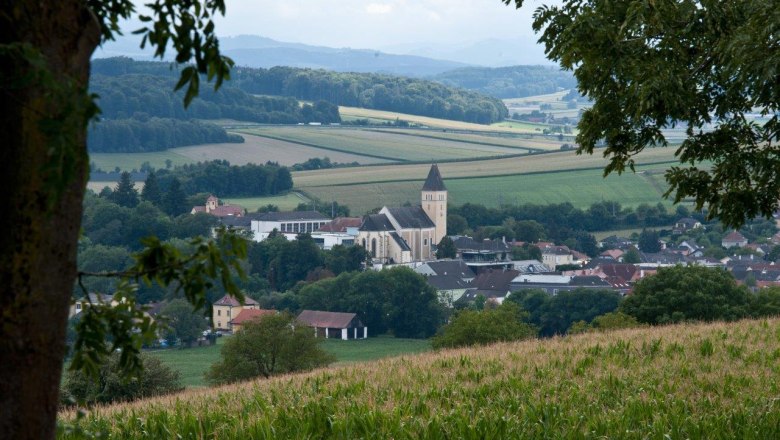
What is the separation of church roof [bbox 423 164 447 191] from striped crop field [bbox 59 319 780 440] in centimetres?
13133

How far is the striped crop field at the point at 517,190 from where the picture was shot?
140000mm

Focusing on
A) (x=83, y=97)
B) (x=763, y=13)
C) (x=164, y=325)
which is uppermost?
(x=763, y=13)

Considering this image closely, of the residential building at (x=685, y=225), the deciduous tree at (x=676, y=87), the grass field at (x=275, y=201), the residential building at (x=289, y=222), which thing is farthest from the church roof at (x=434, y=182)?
the deciduous tree at (x=676, y=87)

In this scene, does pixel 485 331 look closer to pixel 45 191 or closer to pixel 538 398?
pixel 538 398

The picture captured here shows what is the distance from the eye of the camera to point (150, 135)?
188 m

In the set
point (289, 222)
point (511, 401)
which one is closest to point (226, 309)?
point (289, 222)

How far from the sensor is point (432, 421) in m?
7.95

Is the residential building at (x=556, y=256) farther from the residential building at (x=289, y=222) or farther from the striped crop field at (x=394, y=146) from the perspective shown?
the striped crop field at (x=394, y=146)

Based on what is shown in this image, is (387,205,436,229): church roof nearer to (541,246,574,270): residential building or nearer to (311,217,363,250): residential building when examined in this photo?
(311,217,363,250): residential building

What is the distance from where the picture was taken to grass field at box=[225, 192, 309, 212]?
151375 mm

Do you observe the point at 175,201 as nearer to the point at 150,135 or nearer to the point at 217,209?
the point at 217,209

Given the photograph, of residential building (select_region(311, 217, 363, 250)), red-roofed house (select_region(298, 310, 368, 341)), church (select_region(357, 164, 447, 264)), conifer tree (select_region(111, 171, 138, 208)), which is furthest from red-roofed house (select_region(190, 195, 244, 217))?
red-roofed house (select_region(298, 310, 368, 341))

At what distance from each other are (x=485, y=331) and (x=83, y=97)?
42.9 metres

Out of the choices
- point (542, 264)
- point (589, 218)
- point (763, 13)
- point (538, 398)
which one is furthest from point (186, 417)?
point (589, 218)
